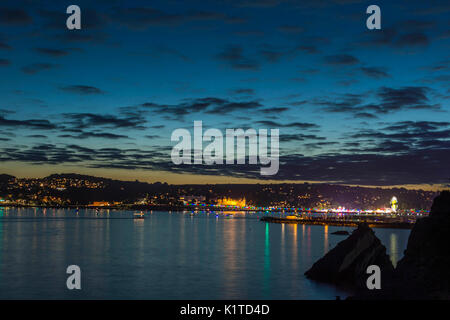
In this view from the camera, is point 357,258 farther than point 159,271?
No

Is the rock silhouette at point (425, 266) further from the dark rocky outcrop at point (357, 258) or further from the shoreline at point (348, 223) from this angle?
the shoreline at point (348, 223)

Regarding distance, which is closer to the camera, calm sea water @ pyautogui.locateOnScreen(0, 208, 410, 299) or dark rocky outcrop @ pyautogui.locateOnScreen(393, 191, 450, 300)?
dark rocky outcrop @ pyautogui.locateOnScreen(393, 191, 450, 300)

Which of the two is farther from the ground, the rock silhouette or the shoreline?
the rock silhouette

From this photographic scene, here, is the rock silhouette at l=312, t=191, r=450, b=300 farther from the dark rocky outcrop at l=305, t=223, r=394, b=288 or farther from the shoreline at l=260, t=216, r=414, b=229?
the shoreline at l=260, t=216, r=414, b=229

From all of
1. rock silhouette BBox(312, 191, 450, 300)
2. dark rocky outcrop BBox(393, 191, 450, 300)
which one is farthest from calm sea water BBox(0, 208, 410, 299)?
dark rocky outcrop BBox(393, 191, 450, 300)

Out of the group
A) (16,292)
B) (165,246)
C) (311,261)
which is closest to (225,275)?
(311,261)

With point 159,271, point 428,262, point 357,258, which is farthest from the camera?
point 159,271

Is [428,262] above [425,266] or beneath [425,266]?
above

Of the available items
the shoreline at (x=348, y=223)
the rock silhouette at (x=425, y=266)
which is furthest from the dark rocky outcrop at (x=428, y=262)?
the shoreline at (x=348, y=223)

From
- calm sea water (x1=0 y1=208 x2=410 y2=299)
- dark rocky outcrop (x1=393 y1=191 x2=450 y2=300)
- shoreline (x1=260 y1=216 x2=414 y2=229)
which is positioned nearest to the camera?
dark rocky outcrop (x1=393 y1=191 x2=450 y2=300)

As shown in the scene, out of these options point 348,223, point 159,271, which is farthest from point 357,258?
point 348,223

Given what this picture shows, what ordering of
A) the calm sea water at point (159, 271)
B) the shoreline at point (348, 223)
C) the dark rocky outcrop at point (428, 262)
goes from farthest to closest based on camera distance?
1. the shoreline at point (348, 223)
2. the calm sea water at point (159, 271)
3. the dark rocky outcrop at point (428, 262)

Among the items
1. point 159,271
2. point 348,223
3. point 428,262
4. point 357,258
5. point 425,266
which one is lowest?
point 348,223

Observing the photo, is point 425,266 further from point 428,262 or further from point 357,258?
point 357,258
